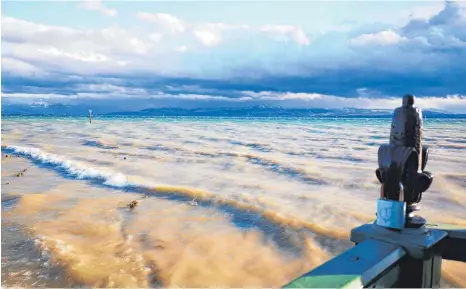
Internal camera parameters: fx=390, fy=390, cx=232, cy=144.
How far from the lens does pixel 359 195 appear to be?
1151 cm

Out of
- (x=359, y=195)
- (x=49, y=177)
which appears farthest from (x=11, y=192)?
(x=359, y=195)

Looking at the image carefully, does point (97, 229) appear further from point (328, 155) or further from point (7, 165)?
point (328, 155)

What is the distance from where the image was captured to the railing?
2.28 m

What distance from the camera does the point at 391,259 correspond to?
2695 millimetres

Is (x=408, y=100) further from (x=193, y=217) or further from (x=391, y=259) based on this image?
(x=193, y=217)

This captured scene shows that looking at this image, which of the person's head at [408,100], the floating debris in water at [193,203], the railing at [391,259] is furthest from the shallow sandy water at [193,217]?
the person's head at [408,100]

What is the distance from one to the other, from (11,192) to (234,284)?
900 cm

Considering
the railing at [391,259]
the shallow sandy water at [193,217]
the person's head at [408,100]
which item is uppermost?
the person's head at [408,100]

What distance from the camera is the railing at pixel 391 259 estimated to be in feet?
7.47

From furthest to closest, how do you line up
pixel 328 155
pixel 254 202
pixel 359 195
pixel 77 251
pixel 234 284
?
pixel 328 155, pixel 359 195, pixel 254 202, pixel 77 251, pixel 234 284

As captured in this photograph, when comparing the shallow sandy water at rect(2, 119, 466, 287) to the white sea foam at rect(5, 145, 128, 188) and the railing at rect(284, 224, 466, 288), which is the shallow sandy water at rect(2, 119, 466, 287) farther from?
the railing at rect(284, 224, 466, 288)

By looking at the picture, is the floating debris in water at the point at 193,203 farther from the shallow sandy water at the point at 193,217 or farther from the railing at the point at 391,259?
the railing at the point at 391,259

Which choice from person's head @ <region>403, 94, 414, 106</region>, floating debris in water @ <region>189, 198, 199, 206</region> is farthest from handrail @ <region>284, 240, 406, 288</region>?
floating debris in water @ <region>189, 198, 199, 206</region>

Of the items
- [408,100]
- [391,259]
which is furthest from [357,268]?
[408,100]
